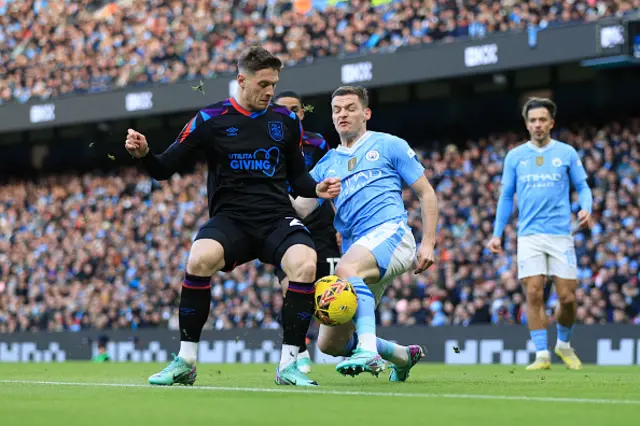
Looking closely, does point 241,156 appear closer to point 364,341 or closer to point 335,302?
point 335,302

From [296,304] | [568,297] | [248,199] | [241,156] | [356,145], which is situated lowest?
[568,297]

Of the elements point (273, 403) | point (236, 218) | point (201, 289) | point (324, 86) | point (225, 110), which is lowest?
point (273, 403)

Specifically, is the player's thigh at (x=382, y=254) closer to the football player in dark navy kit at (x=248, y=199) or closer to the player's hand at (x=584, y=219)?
the football player in dark navy kit at (x=248, y=199)

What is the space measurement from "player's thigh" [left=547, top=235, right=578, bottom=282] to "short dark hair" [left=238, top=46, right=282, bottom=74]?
15.3 feet

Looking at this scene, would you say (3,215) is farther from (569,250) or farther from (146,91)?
(569,250)

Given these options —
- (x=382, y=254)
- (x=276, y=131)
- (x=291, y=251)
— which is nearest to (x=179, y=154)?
(x=276, y=131)

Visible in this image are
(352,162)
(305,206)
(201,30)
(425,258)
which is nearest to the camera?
(425,258)

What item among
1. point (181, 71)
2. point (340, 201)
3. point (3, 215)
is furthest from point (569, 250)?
point (3, 215)

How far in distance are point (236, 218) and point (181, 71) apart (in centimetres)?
1785

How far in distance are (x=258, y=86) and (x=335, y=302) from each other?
1.43 meters

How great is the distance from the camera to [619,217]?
17609 mm

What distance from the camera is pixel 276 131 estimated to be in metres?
7.14

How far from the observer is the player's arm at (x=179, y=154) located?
22.9 ft

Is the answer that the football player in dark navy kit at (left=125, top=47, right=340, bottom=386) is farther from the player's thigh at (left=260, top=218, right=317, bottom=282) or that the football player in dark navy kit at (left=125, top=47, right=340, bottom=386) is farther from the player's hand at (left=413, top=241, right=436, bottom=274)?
the player's hand at (left=413, top=241, right=436, bottom=274)
